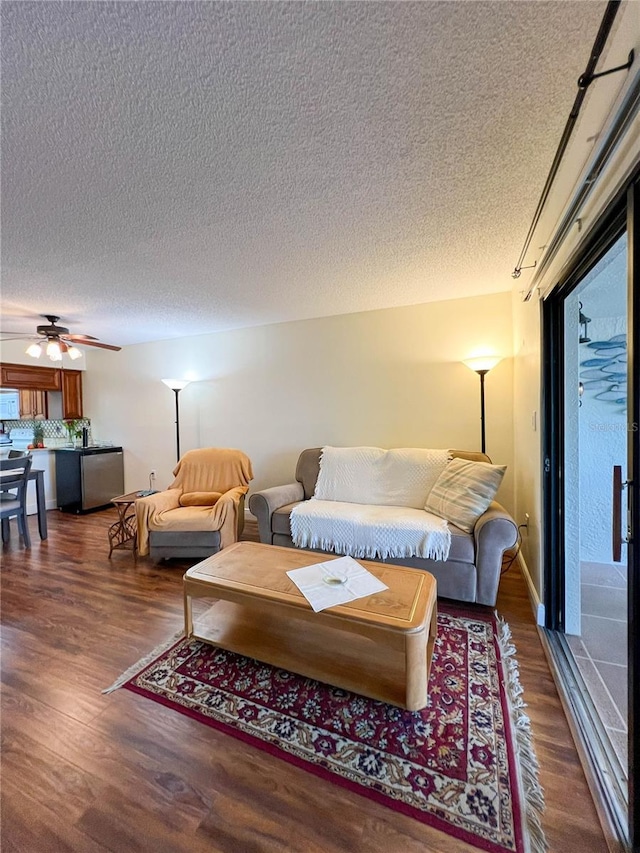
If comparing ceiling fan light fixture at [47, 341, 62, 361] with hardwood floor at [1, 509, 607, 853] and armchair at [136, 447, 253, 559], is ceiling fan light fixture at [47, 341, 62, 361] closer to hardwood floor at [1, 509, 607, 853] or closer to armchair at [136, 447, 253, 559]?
armchair at [136, 447, 253, 559]

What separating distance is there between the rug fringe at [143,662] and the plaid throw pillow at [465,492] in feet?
6.15

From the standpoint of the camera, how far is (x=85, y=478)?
14.2 feet

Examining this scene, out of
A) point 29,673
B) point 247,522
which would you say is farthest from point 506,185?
point 247,522

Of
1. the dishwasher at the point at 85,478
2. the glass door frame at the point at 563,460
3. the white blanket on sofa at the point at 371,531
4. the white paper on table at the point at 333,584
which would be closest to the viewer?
the glass door frame at the point at 563,460

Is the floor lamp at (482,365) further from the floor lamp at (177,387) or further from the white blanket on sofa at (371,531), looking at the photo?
the floor lamp at (177,387)

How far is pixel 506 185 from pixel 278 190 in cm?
106

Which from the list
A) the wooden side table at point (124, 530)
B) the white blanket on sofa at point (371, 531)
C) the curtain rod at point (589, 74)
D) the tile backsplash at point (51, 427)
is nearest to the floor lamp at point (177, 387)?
the wooden side table at point (124, 530)

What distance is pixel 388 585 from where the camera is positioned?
161cm

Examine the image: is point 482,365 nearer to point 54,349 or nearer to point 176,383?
point 176,383

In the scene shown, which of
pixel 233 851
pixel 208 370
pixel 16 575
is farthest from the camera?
pixel 208 370

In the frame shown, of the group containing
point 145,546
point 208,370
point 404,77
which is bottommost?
point 145,546

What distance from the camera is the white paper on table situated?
149 cm

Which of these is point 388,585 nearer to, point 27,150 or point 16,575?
point 27,150

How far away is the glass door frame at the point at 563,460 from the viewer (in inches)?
37.7
